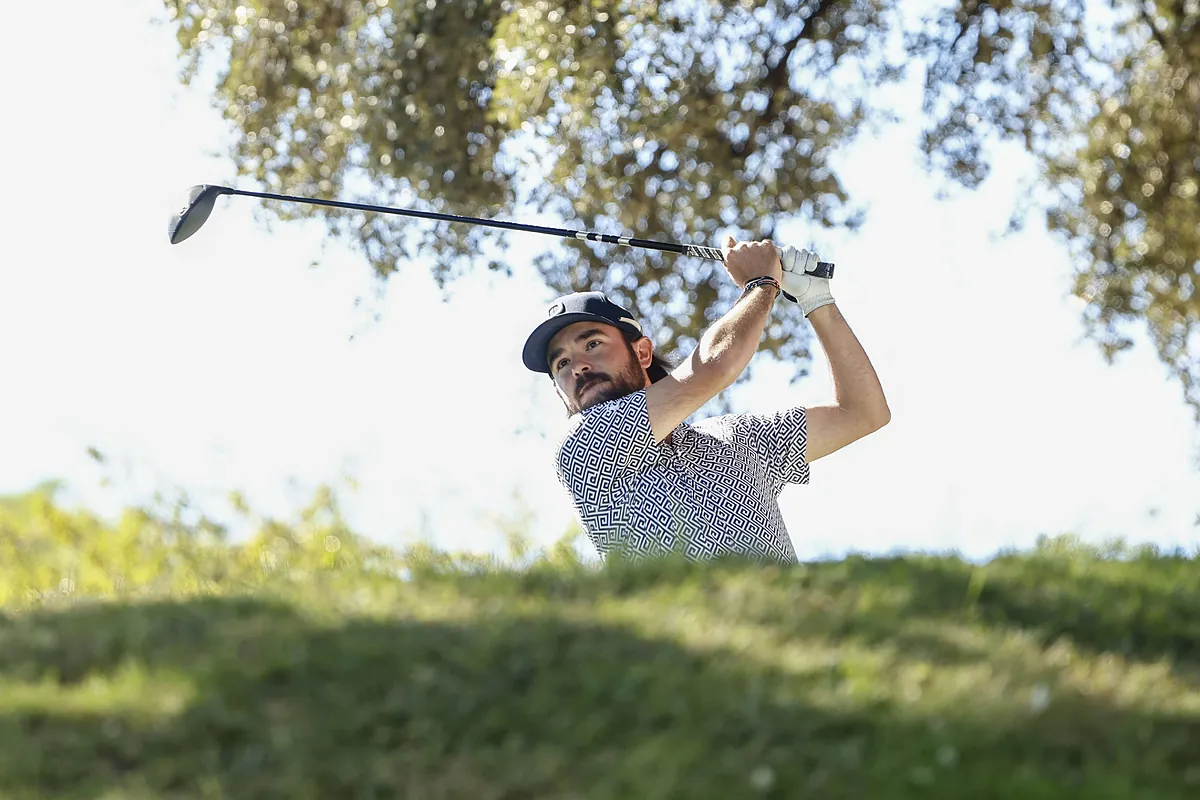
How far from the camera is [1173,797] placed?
99.8 inches


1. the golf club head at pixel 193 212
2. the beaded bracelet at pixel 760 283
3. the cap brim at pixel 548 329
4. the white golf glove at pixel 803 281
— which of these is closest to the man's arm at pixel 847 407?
the white golf glove at pixel 803 281

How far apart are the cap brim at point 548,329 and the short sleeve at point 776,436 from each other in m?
0.60

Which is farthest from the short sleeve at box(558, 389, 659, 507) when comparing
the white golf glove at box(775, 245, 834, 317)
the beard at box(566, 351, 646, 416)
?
the white golf glove at box(775, 245, 834, 317)

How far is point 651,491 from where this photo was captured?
4660 mm

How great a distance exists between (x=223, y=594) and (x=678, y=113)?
519 cm

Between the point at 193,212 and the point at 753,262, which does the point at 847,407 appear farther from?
the point at 193,212

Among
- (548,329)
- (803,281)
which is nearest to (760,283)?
(803,281)

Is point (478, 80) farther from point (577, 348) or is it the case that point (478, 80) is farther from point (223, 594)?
point (223, 594)

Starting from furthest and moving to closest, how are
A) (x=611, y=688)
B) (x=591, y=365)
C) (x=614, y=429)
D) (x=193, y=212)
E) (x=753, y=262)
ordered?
(x=193, y=212)
(x=753, y=262)
(x=591, y=365)
(x=614, y=429)
(x=611, y=688)

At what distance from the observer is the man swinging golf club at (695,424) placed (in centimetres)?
462

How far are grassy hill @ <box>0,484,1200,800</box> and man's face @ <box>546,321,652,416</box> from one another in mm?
1573

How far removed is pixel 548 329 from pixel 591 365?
22 centimetres

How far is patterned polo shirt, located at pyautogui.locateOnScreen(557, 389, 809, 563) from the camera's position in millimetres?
4613

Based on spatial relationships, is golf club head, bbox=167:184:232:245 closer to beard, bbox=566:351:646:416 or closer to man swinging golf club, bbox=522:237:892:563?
man swinging golf club, bbox=522:237:892:563
